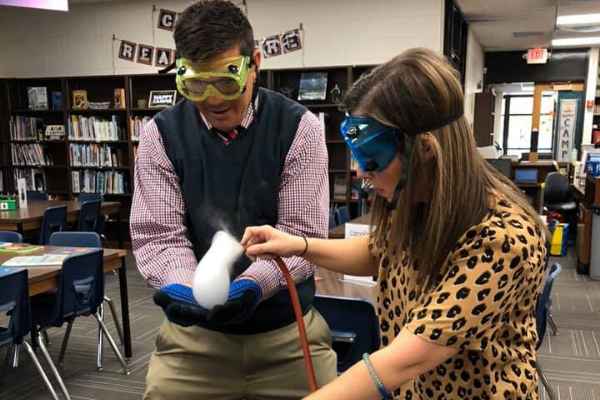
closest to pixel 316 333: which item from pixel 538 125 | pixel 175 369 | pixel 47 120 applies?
pixel 175 369

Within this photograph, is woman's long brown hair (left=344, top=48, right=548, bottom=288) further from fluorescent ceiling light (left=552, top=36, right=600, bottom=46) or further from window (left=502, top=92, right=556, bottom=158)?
window (left=502, top=92, right=556, bottom=158)

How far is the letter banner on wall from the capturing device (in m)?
12.3

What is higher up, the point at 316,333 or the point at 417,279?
the point at 417,279

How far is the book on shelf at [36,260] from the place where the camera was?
3178mm

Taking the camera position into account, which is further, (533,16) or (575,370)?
(533,16)

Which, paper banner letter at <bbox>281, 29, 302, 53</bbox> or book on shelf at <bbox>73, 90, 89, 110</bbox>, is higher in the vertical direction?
paper banner letter at <bbox>281, 29, 302, 53</bbox>

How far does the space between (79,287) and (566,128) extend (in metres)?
12.1

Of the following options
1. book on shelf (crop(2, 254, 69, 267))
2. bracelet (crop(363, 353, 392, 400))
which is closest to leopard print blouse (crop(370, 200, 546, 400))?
bracelet (crop(363, 353, 392, 400))

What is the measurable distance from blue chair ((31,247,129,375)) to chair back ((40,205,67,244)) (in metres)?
1.76

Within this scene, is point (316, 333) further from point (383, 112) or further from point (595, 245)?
point (595, 245)

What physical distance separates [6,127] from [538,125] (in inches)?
477

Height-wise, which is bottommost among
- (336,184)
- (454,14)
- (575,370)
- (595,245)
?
(575,370)

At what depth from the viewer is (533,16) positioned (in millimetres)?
8461

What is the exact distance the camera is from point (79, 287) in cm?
329
